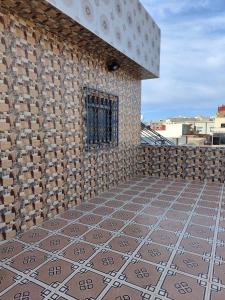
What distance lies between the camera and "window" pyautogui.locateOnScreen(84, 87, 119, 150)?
4.05 meters

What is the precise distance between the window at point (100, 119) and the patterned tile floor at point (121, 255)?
4.15 feet

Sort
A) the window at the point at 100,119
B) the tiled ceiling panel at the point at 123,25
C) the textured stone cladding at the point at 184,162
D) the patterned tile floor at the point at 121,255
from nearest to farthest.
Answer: the patterned tile floor at the point at 121,255 → the tiled ceiling panel at the point at 123,25 → the window at the point at 100,119 → the textured stone cladding at the point at 184,162

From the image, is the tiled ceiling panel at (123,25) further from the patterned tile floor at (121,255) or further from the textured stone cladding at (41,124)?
the patterned tile floor at (121,255)

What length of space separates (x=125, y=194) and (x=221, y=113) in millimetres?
23433

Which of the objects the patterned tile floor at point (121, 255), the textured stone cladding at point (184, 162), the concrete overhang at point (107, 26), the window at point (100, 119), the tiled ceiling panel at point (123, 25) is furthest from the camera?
the textured stone cladding at point (184, 162)

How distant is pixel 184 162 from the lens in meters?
5.66

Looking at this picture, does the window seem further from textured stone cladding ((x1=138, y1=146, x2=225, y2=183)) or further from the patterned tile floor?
textured stone cladding ((x1=138, y1=146, x2=225, y2=183))

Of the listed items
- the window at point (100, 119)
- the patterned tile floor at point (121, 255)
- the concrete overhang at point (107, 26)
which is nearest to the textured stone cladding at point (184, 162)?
the window at point (100, 119)

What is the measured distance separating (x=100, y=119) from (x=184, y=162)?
8.18 feet

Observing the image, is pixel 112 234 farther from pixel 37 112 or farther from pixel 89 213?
pixel 37 112

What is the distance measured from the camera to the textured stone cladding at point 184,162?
17.9ft

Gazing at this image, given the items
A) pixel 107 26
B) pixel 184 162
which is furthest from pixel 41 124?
pixel 184 162

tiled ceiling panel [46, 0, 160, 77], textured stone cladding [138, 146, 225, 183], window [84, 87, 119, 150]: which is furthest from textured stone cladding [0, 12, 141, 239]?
textured stone cladding [138, 146, 225, 183]

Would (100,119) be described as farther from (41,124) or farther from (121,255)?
(121,255)
